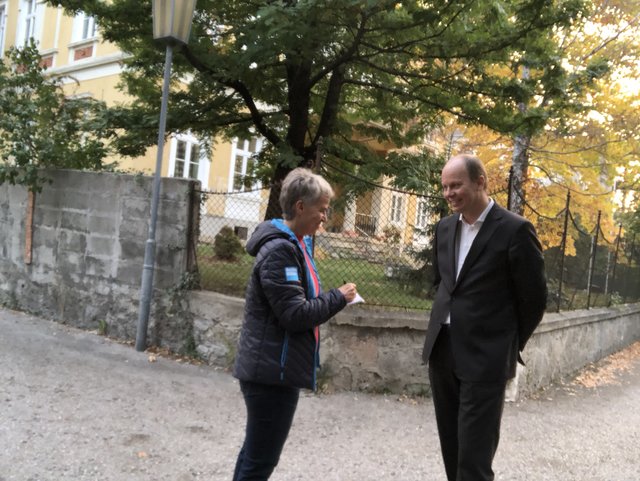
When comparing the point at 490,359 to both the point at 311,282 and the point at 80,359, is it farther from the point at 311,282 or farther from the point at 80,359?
the point at 80,359

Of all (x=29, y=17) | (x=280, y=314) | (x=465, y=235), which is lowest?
(x=280, y=314)

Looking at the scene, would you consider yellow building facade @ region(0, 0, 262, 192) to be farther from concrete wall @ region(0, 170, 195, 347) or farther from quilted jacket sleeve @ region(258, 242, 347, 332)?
quilted jacket sleeve @ region(258, 242, 347, 332)

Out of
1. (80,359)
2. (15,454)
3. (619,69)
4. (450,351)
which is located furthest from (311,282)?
(619,69)

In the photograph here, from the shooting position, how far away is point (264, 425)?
7.63 feet

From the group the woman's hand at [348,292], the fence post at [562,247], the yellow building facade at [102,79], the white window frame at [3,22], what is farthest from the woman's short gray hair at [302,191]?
the white window frame at [3,22]

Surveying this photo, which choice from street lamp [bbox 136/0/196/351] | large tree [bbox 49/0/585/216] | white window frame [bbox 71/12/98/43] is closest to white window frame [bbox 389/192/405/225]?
large tree [bbox 49/0/585/216]

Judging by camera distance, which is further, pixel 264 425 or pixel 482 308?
pixel 482 308

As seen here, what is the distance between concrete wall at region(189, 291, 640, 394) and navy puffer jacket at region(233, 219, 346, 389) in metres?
2.92

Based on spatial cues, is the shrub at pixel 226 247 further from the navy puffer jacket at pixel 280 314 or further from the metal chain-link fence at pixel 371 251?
the navy puffer jacket at pixel 280 314

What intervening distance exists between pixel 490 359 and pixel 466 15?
4.09 meters

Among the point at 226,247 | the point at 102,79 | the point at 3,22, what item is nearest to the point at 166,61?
the point at 226,247

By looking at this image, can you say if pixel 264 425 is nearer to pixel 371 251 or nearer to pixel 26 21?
pixel 371 251

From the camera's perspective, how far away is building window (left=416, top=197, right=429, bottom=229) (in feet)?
19.6

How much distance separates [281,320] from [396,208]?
12.6ft
